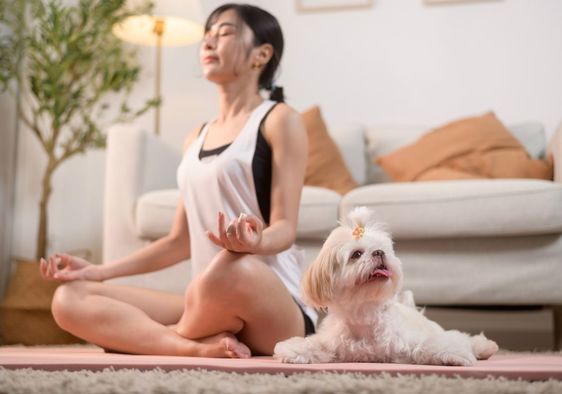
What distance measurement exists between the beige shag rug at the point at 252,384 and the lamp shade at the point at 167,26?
2338mm

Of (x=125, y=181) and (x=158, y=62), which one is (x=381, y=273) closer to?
(x=125, y=181)

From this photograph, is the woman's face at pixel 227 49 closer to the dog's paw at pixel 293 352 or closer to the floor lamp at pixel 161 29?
the dog's paw at pixel 293 352

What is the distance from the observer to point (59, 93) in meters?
3.03

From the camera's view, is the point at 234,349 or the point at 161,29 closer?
the point at 234,349

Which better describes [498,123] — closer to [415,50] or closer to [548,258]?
[415,50]

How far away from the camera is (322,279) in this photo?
1.19 metres

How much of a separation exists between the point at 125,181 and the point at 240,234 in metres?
1.22

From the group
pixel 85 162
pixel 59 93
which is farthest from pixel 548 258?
pixel 85 162

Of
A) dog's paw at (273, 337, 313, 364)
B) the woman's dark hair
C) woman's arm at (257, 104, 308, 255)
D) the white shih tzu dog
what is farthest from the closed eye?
the woman's dark hair

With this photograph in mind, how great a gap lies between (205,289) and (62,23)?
2206mm

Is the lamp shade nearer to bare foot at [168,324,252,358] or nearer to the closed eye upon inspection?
bare foot at [168,324,252,358]

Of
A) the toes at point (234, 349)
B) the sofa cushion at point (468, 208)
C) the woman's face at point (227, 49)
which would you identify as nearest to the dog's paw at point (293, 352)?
the toes at point (234, 349)

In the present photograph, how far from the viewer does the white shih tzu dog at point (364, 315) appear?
1.17 m

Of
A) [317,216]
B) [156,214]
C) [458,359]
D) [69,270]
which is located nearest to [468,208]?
[317,216]
